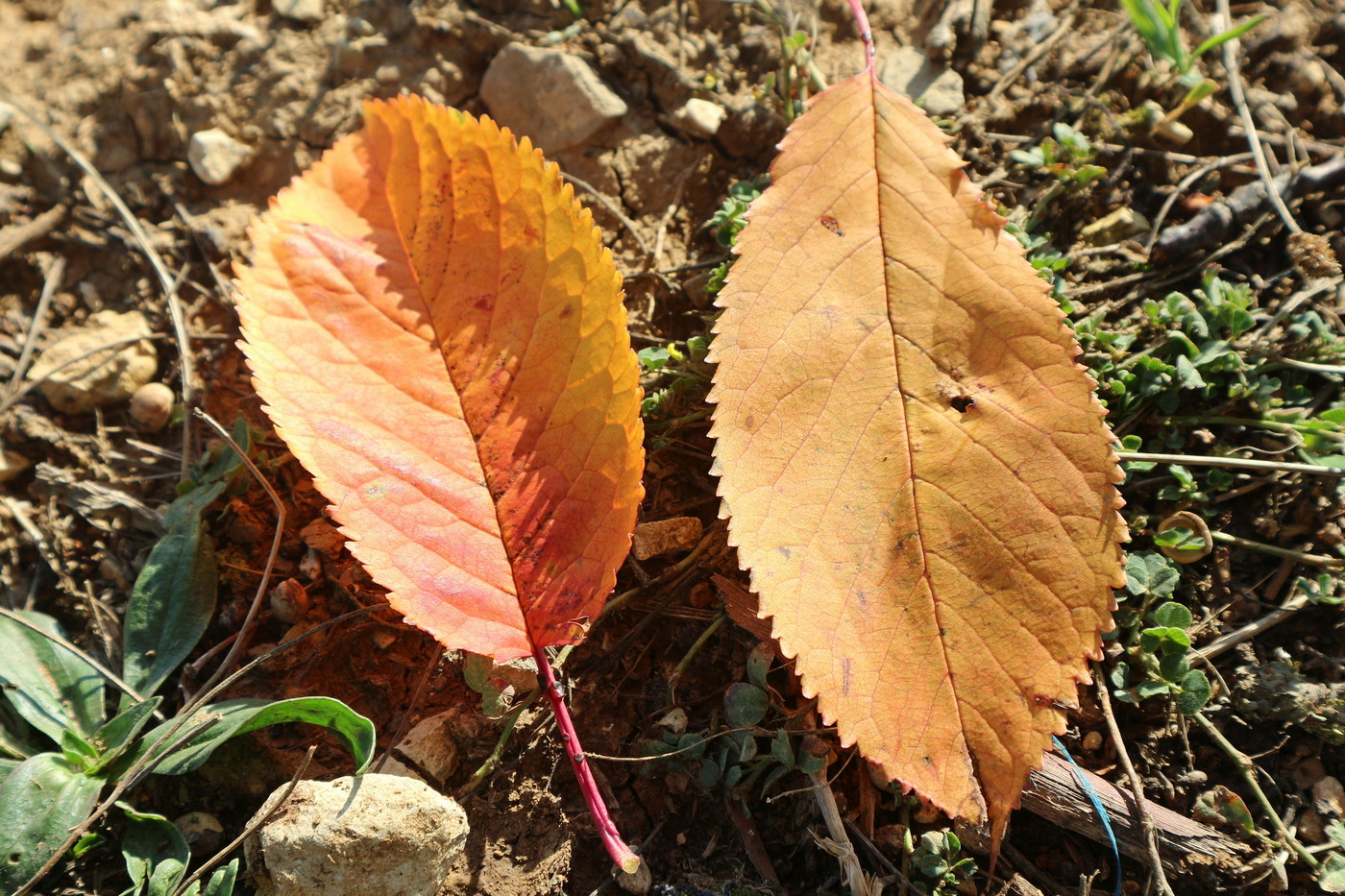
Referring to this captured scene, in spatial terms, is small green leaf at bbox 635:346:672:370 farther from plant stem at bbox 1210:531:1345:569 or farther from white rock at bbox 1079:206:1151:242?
plant stem at bbox 1210:531:1345:569

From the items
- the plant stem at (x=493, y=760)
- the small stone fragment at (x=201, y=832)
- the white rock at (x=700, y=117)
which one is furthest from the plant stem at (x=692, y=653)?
the white rock at (x=700, y=117)

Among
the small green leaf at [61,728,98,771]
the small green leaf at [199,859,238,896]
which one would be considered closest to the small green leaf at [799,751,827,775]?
the small green leaf at [199,859,238,896]

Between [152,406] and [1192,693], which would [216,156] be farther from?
[1192,693]

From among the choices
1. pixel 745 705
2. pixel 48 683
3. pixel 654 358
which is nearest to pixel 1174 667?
pixel 745 705

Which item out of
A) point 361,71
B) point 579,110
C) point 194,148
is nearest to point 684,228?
point 579,110

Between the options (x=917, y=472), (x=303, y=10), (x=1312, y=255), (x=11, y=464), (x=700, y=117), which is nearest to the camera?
(x=917, y=472)

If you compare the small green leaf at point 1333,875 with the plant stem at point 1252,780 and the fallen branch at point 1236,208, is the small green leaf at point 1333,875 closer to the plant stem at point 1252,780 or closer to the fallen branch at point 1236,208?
the plant stem at point 1252,780
